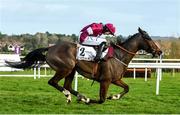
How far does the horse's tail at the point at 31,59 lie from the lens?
10.0 m

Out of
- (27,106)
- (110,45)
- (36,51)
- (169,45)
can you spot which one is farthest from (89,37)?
(169,45)

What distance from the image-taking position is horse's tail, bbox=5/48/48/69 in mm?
10039

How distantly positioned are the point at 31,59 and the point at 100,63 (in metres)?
1.78

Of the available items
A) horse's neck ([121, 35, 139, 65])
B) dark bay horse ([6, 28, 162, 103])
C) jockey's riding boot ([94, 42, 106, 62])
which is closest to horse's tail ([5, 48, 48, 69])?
dark bay horse ([6, 28, 162, 103])

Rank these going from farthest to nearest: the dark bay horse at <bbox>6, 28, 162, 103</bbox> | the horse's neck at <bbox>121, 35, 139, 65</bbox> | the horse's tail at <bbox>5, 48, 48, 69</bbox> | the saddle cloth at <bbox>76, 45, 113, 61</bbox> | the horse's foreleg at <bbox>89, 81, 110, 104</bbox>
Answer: the horse's tail at <bbox>5, 48, 48, 69</bbox> < the horse's neck at <bbox>121, 35, 139, 65</bbox> < the saddle cloth at <bbox>76, 45, 113, 61</bbox> < the dark bay horse at <bbox>6, 28, 162, 103</bbox> < the horse's foreleg at <bbox>89, 81, 110, 104</bbox>

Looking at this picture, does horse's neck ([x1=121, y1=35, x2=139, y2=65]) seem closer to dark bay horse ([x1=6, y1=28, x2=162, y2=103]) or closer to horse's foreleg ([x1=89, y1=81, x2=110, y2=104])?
dark bay horse ([x1=6, y1=28, x2=162, y2=103])

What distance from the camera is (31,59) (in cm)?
1020

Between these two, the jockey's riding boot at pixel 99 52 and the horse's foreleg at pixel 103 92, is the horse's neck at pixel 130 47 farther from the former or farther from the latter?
the horse's foreleg at pixel 103 92

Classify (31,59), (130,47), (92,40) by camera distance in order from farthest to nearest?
(31,59), (130,47), (92,40)

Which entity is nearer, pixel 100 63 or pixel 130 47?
pixel 100 63

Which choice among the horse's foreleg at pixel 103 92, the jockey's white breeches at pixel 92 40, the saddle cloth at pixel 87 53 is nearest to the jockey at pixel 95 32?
the jockey's white breeches at pixel 92 40

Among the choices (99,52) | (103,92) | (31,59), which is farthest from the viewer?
(31,59)

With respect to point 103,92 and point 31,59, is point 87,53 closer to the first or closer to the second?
point 103,92

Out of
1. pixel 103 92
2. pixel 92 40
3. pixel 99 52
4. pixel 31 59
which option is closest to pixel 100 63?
pixel 99 52
